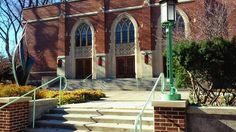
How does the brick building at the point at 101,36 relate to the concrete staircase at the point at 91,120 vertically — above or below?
above

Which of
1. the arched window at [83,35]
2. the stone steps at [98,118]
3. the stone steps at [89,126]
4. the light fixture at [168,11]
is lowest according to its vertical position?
the stone steps at [89,126]

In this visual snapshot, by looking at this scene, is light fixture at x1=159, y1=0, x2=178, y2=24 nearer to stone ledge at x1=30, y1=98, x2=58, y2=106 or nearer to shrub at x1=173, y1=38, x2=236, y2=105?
shrub at x1=173, y1=38, x2=236, y2=105

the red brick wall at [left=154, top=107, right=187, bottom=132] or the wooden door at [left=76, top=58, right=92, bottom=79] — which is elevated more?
the wooden door at [left=76, top=58, right=92, bottom=79]

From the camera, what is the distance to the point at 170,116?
8.16 metres

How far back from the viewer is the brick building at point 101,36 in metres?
31.7

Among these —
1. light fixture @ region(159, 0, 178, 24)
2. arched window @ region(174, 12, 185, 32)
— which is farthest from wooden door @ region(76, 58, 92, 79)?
light fixture @ region(159, 0, 178, 24)

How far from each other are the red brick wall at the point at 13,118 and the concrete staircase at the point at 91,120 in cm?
37

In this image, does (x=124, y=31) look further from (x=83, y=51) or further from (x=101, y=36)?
(x=83, y=51)

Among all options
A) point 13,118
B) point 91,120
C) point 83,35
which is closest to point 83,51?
point 83,35

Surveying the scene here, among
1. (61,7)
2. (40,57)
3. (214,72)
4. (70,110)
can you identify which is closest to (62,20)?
(61,7)

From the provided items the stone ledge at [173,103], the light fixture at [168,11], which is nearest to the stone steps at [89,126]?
the stone ledge at [173,103]

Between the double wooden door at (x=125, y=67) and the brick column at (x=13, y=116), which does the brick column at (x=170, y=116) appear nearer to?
the brick column at (x=13, y=116)

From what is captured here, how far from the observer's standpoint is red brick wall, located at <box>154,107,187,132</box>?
807 cm

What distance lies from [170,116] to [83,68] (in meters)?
28.1
